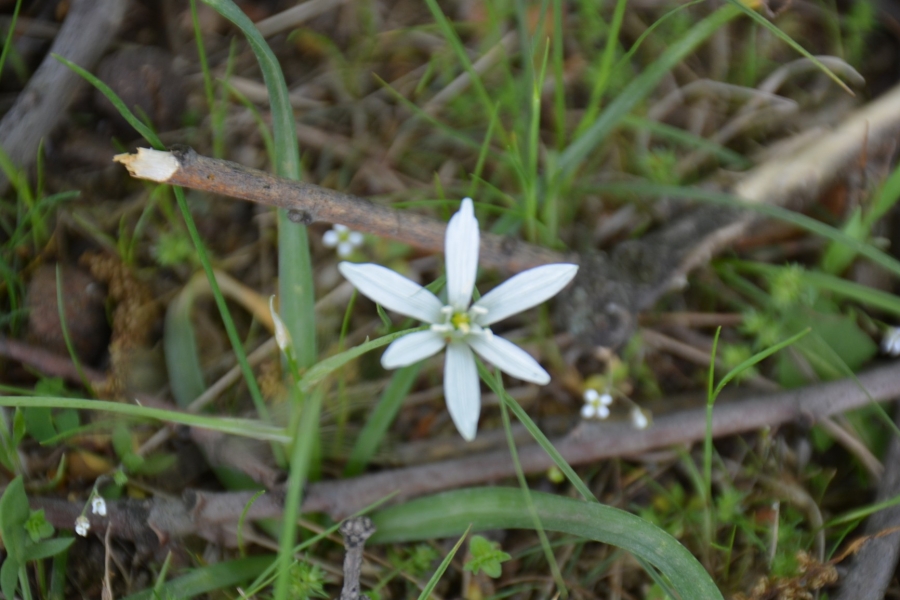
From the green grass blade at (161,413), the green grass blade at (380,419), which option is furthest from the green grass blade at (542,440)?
the green grass blade at (161,413)

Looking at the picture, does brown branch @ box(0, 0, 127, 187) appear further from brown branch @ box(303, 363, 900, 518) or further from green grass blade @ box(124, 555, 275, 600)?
brown branch @ box(303, 363, 900, 518)

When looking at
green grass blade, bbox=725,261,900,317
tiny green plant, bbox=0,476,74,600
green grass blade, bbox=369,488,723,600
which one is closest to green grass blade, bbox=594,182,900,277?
green grass blade, bbox=725,261,900,317

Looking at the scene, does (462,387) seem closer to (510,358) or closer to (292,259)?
(510,358)

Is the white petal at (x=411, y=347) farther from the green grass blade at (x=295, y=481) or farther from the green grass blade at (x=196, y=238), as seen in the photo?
the green grass blade at (x=196, y=238)

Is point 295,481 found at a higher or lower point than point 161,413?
lower

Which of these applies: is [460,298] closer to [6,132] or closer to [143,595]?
[143,595]

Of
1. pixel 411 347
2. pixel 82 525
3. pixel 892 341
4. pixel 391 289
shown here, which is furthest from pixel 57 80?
pixel 892 341
